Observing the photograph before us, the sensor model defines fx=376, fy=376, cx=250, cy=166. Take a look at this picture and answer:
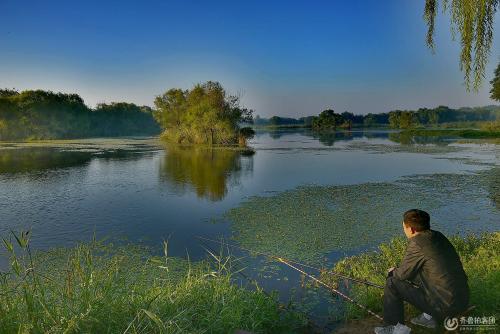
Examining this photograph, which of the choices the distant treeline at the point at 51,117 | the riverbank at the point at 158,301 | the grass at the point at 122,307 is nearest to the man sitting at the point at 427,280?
the riverbank at the point at 158,301

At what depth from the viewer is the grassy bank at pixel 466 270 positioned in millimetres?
5820

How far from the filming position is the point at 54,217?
43.6ft

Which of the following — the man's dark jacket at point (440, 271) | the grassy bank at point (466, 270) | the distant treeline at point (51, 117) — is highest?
the distant treeline at point (51, 117)

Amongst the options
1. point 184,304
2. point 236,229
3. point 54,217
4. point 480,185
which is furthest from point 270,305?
point 480,185

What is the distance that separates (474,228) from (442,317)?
792 centimetres

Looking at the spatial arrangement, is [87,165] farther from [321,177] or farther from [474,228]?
[474,228]

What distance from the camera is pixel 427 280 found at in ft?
16.3

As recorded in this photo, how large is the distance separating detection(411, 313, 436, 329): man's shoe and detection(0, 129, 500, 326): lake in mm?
1770

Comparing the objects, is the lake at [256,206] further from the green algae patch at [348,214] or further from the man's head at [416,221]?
the man's head at [416,221]

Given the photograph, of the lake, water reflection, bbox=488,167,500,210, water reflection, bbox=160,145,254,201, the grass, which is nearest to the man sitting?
the grass

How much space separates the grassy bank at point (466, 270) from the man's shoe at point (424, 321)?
1.45ft

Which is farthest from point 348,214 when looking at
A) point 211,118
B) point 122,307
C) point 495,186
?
point 211,118

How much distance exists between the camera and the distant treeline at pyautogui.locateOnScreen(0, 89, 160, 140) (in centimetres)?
7656

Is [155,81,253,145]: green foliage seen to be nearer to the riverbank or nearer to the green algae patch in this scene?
the green algae patch
